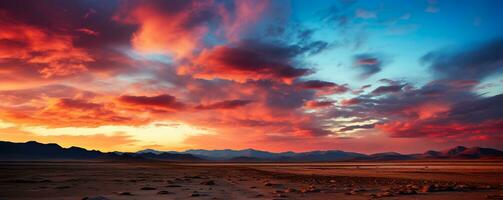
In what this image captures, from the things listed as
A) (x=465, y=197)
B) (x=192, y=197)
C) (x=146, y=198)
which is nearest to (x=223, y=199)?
(x=192, y=197)

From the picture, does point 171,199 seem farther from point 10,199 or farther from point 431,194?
point 431,194

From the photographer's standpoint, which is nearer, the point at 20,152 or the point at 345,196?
the point at 345,196

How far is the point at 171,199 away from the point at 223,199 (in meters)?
2.26

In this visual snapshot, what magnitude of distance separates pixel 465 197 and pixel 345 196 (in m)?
5.18

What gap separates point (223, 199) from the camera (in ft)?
51.8

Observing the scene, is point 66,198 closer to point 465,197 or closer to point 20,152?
point 465,197

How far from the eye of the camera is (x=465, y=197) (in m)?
16.0

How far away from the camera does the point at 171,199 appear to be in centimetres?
1567

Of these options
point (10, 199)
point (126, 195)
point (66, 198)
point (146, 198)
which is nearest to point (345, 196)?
point (146, 198)

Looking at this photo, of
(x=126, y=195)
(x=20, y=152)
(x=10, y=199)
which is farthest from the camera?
(x=20, y=152)

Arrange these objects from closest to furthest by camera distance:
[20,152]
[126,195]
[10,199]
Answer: [10,199], [126,195], [20,152]

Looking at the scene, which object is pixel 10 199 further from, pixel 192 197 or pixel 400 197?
pixel 400 197

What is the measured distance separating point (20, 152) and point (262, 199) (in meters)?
215

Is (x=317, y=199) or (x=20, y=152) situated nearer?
(x=317, y=199)
